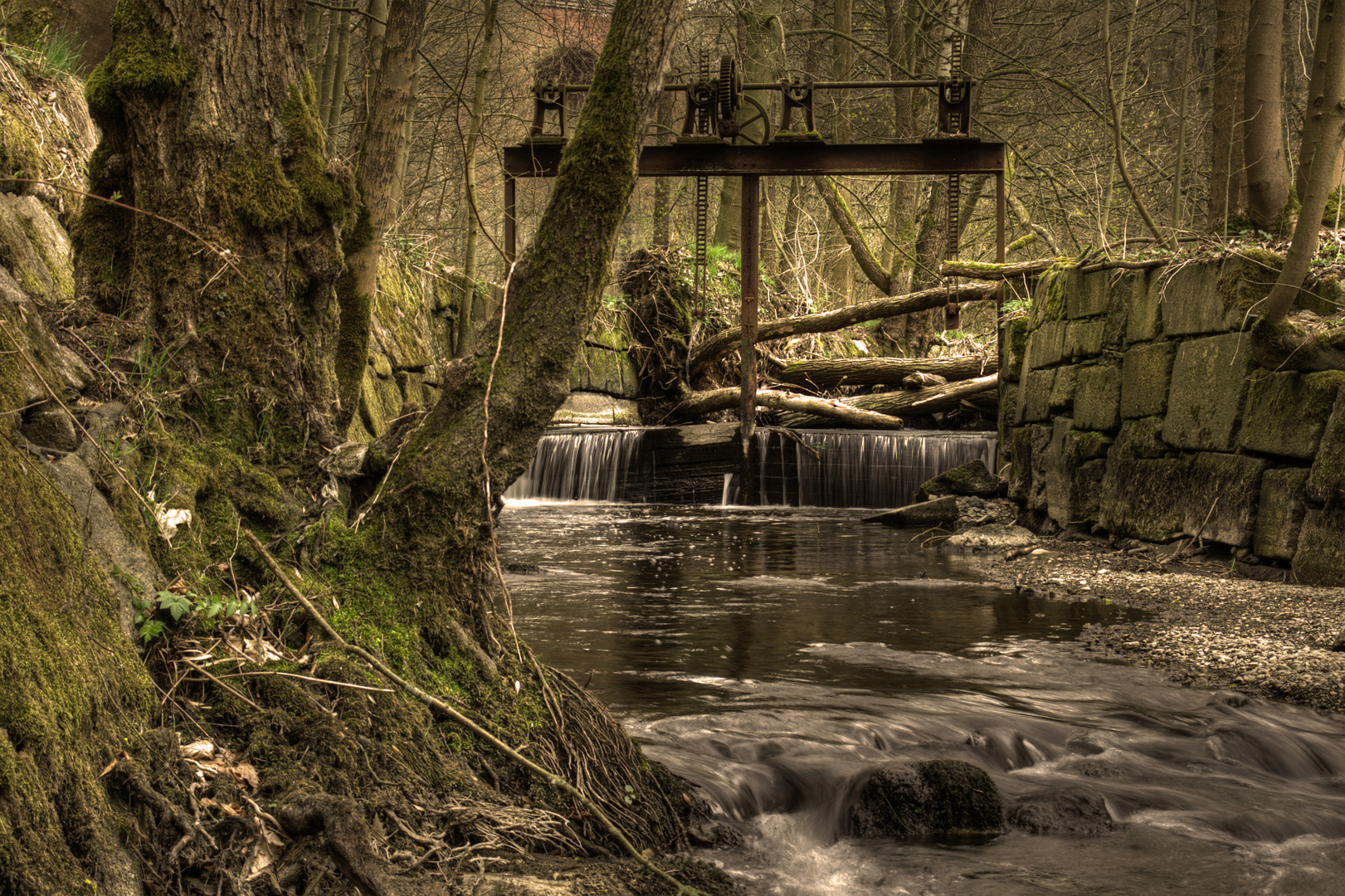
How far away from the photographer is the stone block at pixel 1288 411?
648cm

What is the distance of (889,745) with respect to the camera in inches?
176

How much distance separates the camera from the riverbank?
507 cm

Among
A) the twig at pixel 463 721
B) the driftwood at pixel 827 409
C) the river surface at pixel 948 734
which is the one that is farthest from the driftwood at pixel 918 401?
the twig at pixel 463 721

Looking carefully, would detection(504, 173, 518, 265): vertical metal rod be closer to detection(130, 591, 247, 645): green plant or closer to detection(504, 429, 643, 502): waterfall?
detection(504, 429, 643, 502): waterfall

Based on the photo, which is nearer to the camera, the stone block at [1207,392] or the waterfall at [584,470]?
the stone block at [1207,392]

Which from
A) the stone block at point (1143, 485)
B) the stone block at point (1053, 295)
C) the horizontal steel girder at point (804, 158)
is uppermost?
the horizontal steel girder at point (804, 158)

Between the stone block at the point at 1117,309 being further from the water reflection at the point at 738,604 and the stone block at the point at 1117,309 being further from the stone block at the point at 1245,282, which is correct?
the water reflection at the point at 738,604

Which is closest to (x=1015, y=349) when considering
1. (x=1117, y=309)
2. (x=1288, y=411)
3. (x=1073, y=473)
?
(x=1073, y=473)

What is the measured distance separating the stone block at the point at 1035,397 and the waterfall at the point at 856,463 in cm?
162

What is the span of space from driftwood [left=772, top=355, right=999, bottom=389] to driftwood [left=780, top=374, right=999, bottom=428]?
28cm

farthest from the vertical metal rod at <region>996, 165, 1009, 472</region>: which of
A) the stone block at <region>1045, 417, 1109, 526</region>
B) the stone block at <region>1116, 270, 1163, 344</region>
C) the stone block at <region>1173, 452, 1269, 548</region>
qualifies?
the stone block at <region>1173, 452, 1269, 548</region>

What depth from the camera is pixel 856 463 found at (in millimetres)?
12914

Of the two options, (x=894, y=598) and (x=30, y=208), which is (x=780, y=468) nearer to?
(x=894, y=598)

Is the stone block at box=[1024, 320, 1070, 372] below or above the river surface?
above
